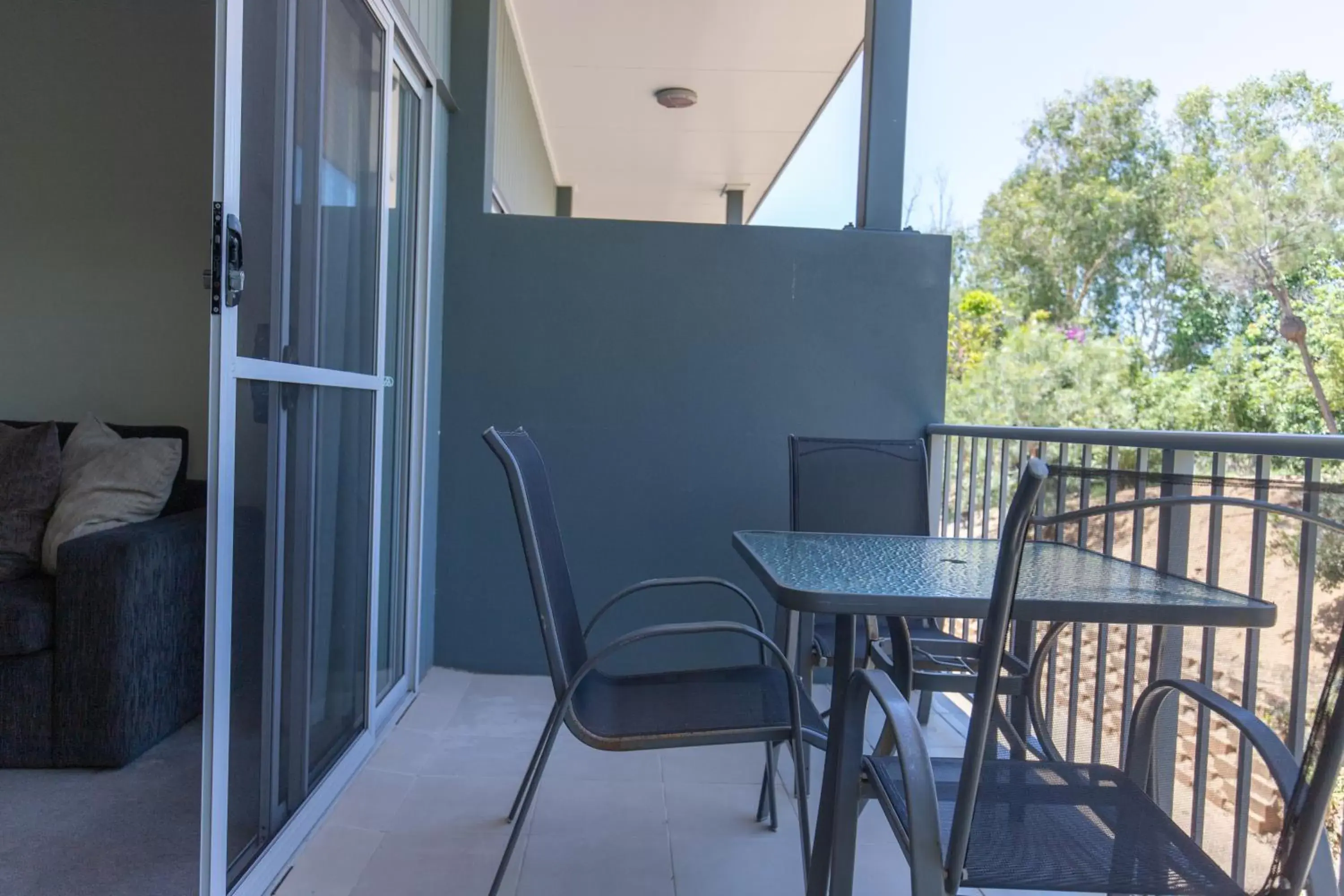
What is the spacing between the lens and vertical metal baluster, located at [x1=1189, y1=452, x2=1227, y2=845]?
998 mm

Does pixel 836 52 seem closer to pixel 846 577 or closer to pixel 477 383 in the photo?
pixel 477 383

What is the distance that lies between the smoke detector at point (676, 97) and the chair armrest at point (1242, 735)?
4817 millimetres

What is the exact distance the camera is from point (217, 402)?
1.50 m

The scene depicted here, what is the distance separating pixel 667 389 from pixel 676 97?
2729mm

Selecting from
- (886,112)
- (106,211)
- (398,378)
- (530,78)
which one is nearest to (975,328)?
(530,78)

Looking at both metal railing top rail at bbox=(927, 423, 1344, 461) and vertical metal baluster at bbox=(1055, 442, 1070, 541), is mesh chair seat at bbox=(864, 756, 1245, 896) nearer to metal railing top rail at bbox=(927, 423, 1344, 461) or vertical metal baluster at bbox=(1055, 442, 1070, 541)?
vertical metal baluster at bbox=(1055, 442, 1070, 541)

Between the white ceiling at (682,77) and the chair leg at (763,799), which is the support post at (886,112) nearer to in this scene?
the white ceiling at (682,77)

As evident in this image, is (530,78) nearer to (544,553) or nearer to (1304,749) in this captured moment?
(544,553)

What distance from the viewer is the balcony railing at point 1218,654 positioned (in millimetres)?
882

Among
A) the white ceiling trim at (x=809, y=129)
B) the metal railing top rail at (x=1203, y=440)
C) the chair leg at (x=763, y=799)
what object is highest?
the white ceiling trim at (x=809, y=129)

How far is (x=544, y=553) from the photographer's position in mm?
1714

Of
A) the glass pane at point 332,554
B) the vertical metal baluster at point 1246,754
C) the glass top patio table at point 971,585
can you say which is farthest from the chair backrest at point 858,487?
the vertical metal baluster at point 1246,754

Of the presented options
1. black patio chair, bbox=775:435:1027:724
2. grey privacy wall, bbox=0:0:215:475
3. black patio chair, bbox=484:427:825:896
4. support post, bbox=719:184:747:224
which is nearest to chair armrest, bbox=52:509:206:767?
grey privacy wall, bbox=0:0:215:475

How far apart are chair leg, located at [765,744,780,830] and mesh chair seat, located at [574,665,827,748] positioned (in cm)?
21
